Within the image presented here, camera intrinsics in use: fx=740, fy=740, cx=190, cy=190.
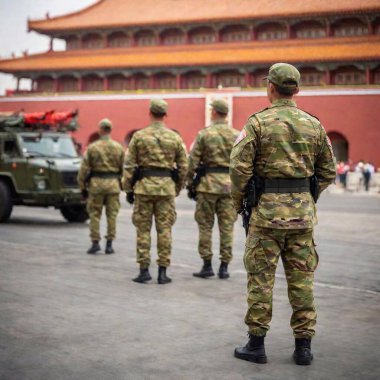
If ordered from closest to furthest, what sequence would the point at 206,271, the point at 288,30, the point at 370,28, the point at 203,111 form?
the point at 206,271
the point at 370,28
the point at 203,111
the point at 288,30

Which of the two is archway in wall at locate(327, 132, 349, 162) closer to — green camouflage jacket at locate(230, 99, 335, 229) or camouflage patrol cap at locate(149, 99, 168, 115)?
camouflage patrol cap at locate(149, 99, 168, 115)

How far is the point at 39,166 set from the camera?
523 inches

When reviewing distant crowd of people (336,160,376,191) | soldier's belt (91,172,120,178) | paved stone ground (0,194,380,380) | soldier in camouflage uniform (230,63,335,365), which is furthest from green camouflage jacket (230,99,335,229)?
distant crowd of people (336,160,376,191)

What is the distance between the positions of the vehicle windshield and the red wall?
796 inches

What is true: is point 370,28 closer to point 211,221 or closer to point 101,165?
point 101,165

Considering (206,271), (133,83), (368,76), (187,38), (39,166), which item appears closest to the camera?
(206,271)

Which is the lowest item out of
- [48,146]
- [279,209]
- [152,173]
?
[279,209]

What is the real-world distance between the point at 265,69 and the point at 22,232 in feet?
83.1

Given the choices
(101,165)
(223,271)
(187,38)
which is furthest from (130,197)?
(187,38)

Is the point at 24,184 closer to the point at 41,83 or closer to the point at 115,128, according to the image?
the point at 115,128

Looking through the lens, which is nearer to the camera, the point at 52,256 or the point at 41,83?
the point at 52,256

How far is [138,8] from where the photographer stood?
40562 mm

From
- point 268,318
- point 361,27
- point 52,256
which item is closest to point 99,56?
point 361,27

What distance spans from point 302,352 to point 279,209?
35.6 inches
